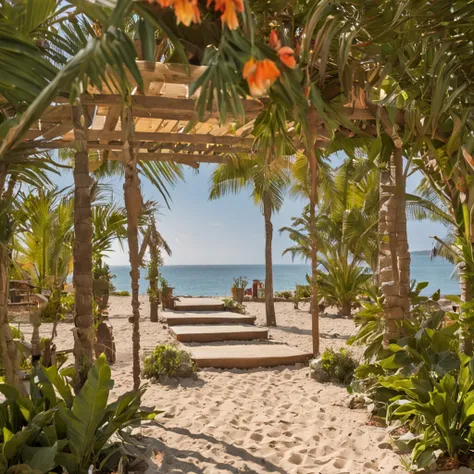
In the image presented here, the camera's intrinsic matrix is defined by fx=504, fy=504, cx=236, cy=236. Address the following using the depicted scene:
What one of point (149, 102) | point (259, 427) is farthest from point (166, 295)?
point (149, 102)

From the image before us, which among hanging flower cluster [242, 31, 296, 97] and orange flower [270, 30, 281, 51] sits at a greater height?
orange flower [270, 30, 281, 51]

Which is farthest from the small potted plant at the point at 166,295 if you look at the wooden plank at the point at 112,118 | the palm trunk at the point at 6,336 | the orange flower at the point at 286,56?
the orange flower at the point at 286,56

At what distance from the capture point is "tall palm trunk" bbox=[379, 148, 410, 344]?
400 centimetres

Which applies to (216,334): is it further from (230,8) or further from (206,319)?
(230,8)

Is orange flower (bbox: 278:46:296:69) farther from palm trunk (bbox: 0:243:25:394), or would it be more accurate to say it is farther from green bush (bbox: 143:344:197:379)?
green bush (bbox: 143:344:197:379)

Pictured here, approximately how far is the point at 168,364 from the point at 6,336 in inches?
133

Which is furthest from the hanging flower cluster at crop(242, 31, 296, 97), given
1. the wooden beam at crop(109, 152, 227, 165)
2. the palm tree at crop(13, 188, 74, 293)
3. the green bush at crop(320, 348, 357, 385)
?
the palm tree at crop(13, 188, 74, 293)

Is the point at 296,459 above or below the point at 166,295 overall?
below

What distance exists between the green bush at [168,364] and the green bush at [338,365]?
5.25 ft

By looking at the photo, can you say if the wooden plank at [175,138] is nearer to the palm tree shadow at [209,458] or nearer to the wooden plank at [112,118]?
the wooden plank at [112,118]

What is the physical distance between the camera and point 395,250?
402 cm

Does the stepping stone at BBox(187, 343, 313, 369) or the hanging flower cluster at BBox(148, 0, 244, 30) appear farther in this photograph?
the stepping stone at BBox(187, 343, 313, 369)

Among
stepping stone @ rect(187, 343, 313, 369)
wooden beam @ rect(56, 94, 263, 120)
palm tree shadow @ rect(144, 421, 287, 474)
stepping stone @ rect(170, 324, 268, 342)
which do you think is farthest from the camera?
stepping stone @ rect(170, 324, 268, 342)

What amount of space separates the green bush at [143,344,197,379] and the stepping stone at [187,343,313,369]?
1.93 ft
